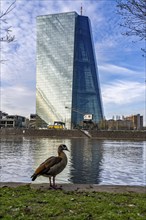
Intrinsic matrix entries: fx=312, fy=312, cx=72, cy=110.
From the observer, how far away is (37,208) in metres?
6.86

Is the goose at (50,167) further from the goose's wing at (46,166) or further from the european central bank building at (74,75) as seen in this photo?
the european central bank building at (74,75)

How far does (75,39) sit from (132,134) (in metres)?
73.6

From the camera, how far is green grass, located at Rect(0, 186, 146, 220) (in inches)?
243

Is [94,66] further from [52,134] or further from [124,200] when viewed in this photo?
[124,200]

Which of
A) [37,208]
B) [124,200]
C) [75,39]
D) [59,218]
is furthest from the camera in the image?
[75,39]

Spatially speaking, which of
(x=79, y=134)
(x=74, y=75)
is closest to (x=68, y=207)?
(x=79, y=134)

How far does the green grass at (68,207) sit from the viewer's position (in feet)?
20.2

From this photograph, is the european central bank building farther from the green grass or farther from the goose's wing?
the green grass

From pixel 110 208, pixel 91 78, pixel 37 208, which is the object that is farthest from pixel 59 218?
pixel 91 78

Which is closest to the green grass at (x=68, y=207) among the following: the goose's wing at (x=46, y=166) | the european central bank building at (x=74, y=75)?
the goose's wing at (x=46, y=166)

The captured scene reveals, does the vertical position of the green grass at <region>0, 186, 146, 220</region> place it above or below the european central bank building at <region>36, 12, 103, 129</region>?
below

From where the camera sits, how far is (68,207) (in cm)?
693

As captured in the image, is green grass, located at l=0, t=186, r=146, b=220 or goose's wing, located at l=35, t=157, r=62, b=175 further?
goose's wing, located at l=35, t=157, r=62, b=175

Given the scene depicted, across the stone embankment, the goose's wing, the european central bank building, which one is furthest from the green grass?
the european central bank building
